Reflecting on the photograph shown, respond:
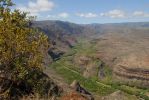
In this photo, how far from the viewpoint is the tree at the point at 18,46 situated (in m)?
25.0

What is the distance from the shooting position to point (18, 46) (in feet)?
82.3

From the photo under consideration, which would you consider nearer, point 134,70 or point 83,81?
point 83,81

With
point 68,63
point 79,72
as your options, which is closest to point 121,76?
point 79,72

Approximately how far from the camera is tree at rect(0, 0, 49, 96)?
25.0 meters

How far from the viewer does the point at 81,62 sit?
558ft

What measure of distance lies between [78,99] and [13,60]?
19.2ft

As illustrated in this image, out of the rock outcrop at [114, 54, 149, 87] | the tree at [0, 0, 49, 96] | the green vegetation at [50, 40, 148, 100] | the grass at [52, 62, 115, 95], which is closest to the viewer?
the tree at [0, 0, 49, 96]

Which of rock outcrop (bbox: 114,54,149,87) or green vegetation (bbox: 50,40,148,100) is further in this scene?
rock outcrop (bbox: 114,54,149,87)

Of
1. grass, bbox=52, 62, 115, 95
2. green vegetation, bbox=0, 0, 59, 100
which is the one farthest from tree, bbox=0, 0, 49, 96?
grass, bbox=52, 62, 115, 95

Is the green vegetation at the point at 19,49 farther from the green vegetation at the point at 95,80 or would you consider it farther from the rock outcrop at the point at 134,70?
the rock outcrop at the point at 134,70

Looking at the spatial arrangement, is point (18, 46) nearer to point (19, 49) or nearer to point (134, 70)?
point (19, 49)

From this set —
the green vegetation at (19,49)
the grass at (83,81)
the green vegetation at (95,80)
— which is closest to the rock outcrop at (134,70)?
the green vegetation at (95,80)

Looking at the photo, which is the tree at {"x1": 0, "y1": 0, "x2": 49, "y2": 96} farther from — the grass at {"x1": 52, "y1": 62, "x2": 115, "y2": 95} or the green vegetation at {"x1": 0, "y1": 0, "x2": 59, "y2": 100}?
the grass at {"x1": 52, "y1": 62, "x2": 115, "y2": 95}

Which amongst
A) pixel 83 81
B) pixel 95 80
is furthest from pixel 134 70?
pixel 83 81
